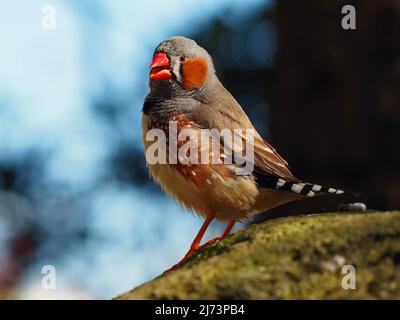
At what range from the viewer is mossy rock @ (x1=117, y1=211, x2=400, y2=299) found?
3219 mm

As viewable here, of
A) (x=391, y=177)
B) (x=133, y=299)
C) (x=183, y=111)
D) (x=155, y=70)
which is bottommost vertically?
(x=133, y=299)

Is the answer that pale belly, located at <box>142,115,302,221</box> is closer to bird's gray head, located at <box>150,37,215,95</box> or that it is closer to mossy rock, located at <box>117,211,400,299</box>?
bird's gray head, located at <box>150,37,215,95</box>

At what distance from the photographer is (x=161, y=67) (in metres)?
5.65

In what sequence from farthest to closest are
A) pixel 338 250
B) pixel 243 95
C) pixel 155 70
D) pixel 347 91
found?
pixel 243 95 < pixel 347 91 < pixel 155 70 < pixel 338 250

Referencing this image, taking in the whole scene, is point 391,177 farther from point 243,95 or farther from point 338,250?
point 338,250

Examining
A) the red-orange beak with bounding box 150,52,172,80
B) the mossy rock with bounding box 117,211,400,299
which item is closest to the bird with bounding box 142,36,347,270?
the red-orange beak with bounding box 150,52,172,80

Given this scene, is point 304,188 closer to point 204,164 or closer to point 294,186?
point 294,186

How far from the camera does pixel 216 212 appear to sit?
529 centimetres

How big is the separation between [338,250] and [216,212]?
1.89 m

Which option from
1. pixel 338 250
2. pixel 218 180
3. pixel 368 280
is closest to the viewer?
pixel 368 280

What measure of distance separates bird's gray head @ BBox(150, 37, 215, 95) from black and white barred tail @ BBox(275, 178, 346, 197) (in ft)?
3.52

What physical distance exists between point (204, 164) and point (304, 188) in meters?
0.72

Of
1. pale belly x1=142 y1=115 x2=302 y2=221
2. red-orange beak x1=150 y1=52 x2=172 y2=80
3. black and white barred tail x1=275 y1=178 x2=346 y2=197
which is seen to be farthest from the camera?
red-orange beak x1=150 y1=52 x2=172 y2=80

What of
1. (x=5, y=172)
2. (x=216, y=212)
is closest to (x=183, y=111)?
(x=216, y=212)
